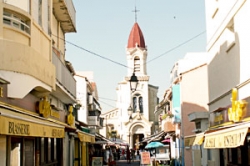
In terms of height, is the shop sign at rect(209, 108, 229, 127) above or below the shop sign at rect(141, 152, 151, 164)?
above

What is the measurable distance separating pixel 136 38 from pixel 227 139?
83.1 metres

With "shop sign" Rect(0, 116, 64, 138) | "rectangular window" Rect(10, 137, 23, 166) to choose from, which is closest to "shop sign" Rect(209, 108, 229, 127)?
"shop sign" Rect(0, 116, 64, 138)

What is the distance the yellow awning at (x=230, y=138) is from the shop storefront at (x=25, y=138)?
15.7 ft

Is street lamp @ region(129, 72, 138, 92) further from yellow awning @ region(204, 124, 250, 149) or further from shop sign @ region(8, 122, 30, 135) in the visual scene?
shop sign @ region(8, 122, 30, 135)

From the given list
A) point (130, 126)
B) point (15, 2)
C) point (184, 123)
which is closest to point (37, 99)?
point (15, 2)

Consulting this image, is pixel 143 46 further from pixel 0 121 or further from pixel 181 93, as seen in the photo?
pixel 0 121

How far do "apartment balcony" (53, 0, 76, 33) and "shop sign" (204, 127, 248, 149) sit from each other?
32.2 ft

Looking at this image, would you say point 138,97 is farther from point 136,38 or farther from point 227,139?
point 227,139

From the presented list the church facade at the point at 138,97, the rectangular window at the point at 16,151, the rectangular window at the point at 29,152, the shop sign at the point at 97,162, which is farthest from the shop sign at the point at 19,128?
the church facade at the point at 138,97

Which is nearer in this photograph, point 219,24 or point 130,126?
point 219,24

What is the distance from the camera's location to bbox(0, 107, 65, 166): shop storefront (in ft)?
32.5

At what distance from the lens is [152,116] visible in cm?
9631

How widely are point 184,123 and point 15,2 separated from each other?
971 inches

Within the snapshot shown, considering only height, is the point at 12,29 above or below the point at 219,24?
below
